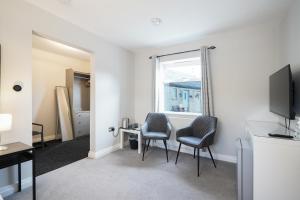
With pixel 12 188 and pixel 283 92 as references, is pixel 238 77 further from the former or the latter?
pixel 12 188

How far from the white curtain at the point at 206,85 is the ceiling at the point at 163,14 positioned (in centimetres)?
40

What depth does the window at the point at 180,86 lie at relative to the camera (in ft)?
11.1

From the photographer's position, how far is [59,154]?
322 cm

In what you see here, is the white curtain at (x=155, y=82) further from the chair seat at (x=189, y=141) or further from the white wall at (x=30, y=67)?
the chair seat at (x=189, y=141)

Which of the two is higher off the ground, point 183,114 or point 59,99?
point 59,99

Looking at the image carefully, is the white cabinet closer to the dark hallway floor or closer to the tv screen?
the tv screen

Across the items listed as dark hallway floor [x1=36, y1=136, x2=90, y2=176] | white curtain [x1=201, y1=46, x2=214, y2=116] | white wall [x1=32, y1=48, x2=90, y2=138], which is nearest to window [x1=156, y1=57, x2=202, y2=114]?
white curtain [x1=201, y1=46, x2=214, y2=116]

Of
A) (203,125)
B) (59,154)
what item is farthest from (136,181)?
(59,154)

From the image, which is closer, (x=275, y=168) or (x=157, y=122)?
(x=275, y=168)

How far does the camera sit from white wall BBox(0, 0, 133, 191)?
6.22 ft

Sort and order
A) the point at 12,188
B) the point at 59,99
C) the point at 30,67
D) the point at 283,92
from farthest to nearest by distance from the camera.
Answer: the point at 59,99, the point at 30,67, the point at 12,188, the point at 283,92

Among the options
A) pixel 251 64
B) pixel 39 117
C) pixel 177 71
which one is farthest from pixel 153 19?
pixel 39 117

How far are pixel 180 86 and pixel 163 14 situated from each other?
1697 millimetres

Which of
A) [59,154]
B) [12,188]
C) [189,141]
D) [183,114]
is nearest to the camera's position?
[12,188]
